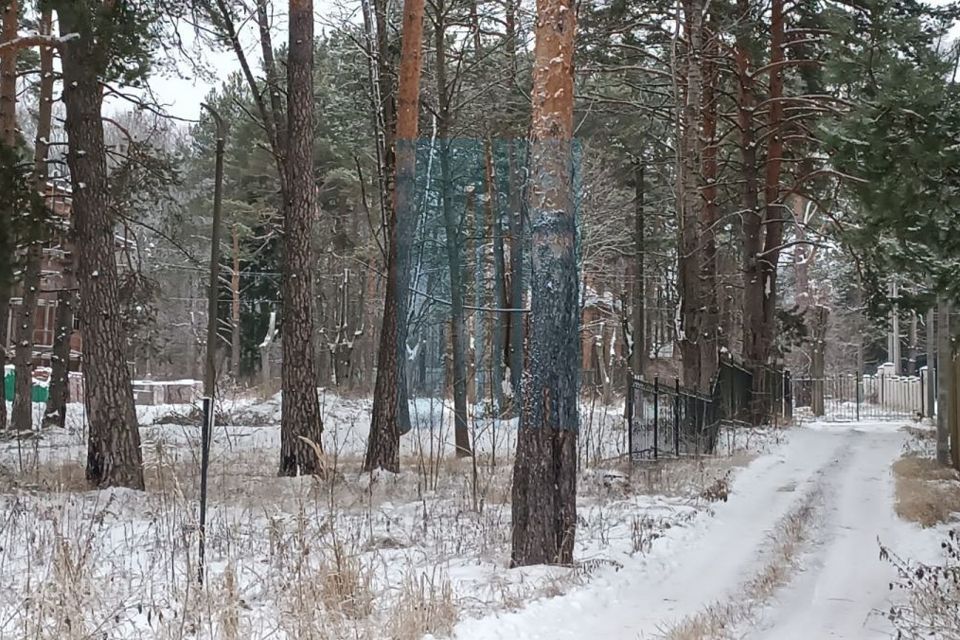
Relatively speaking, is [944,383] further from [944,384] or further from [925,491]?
[925,491]

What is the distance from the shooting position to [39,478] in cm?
998

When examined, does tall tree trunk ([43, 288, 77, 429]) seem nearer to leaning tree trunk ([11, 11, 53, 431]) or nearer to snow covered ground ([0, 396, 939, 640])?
leaning tree trunk ([11, 11, 53, 431])

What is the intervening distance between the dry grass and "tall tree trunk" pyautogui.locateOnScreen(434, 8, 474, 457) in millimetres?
6303

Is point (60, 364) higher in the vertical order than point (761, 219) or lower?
lower

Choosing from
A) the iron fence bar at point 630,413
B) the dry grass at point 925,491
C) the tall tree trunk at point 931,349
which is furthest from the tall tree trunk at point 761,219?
Result: the iron fence bar at point 630,413

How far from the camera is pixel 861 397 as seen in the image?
128ft

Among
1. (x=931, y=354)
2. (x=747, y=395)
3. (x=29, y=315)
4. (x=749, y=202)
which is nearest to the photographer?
(x=29, y=315)

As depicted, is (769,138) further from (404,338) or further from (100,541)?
(100,541)

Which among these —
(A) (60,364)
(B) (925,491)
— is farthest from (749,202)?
(A) (60,364)

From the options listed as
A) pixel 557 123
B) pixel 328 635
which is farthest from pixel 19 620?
pixel 557 123

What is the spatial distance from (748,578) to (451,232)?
12722 mm

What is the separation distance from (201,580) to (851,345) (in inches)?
2213

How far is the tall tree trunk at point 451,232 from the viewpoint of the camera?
1526 cm

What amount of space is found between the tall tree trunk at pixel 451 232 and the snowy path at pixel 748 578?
18.6 ft
